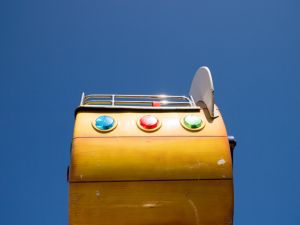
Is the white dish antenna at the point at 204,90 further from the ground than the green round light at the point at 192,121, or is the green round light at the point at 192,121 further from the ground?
the white dish antenna at the point at 204,90

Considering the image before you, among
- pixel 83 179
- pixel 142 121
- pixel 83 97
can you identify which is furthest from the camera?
pixel 83 97

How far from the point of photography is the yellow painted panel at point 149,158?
13.7 feet

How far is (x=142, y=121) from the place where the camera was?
461 cm

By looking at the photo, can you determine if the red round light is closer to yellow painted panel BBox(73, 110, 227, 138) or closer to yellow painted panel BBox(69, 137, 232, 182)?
yellow painted panel BBox(73, 110, 227, 138)

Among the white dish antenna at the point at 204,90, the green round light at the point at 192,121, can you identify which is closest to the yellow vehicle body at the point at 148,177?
the green round light at the point at 192,121

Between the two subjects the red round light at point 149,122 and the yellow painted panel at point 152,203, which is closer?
the yellow painted panel at point 152,203

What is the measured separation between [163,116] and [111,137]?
2.50ft

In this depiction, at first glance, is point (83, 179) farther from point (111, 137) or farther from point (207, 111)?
point (207, 111)

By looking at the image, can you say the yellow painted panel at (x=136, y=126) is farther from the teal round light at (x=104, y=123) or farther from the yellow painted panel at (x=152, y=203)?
the yellow painted panel at (x=152, y=203)

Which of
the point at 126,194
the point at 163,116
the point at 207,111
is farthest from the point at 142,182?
the point at 207,111

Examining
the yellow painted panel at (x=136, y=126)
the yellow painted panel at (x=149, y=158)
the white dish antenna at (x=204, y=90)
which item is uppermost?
the white dish antenna at (x=204, y=90)

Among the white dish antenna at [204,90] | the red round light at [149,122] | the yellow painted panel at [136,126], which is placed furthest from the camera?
Result: the white dish antenna at [204,90]

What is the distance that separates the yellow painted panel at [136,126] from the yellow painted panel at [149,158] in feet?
0.25

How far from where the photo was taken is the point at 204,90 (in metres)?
5.22
